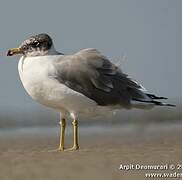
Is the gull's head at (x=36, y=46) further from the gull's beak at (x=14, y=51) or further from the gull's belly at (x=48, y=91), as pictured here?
the gull's belly at (x=48, y=91)

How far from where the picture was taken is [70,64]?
1180 cm

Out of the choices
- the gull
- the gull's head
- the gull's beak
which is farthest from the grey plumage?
Result: the gull's beak

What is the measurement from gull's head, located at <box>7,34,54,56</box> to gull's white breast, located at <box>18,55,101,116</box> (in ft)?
0.96

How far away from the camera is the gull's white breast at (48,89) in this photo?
11.6m

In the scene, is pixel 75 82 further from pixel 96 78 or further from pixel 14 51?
pixel 14 51

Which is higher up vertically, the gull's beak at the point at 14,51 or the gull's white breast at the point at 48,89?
the gull's beak at the point at 14,51

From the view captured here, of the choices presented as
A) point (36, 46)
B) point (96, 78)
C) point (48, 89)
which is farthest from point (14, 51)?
point (96, 78)

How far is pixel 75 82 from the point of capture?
38.7ft

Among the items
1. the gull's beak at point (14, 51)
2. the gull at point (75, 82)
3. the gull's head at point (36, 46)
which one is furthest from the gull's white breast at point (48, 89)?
the gull's beak at point (14, 51)

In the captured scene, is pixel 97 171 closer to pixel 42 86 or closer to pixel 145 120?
pixel 42 86

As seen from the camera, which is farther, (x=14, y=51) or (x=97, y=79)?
(x=14, y=51)

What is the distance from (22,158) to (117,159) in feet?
3.95

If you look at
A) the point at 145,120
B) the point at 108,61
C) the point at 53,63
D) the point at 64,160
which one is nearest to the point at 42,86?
the point at 53,63

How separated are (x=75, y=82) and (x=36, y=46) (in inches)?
33.1
